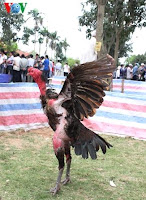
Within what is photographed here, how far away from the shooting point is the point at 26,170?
4566 millimetres

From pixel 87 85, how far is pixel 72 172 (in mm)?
1805

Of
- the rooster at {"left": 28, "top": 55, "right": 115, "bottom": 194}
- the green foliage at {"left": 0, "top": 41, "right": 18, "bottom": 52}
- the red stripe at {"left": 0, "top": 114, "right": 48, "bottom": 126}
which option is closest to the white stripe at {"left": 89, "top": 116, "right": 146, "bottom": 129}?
the red stripe at {"left": 0, "top": 114, "right": 48, "bottom": 126}

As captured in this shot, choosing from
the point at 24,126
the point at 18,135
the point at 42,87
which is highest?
the point at 42,87

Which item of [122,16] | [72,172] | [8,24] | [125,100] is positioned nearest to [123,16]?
[122,16]

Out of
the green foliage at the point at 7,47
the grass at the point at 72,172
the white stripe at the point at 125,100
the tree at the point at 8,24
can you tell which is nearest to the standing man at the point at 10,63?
the green foliage at the point at 7,47

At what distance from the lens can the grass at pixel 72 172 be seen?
380 cm

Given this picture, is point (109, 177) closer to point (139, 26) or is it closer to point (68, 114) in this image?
point (68, 114)

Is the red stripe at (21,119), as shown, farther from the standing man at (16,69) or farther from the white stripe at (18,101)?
the standing man at (16,69)

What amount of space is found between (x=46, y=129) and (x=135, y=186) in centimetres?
353

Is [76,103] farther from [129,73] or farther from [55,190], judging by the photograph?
[129,73]

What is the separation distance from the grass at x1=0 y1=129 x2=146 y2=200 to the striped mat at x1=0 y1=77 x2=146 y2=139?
0.65m

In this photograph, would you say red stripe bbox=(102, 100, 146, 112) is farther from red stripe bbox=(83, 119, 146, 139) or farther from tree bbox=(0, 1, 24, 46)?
tree bbox=(0, 1, 24, 46)

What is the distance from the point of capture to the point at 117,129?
716cm

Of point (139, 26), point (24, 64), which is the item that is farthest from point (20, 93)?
point (139, 26)
